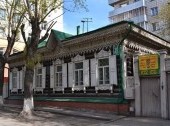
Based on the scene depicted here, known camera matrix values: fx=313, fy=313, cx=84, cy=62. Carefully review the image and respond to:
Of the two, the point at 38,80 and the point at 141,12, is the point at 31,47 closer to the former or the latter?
the point at 38,80

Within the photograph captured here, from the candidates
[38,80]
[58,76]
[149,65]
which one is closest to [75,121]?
[149,65]

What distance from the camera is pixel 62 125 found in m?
14.8

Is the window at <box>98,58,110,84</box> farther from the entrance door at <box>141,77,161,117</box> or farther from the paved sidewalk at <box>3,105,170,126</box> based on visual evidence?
the entrance door at <box>141,77,161,117</box>

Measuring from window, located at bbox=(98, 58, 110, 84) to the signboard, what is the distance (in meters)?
2.60

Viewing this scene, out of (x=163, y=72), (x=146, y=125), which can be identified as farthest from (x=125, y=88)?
(x=146, y=125)

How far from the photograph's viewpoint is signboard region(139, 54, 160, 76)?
15695mm

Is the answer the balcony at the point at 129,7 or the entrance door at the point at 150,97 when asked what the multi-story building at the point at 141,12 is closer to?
the balcony at the point at 129,7

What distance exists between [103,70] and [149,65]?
3471 millimetres

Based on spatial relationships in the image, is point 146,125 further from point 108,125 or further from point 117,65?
point 117,65

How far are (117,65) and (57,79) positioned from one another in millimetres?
6513

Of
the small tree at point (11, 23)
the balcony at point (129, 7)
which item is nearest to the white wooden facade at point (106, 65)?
the small tree at point (11, 23)

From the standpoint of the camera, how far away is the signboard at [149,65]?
618 inches

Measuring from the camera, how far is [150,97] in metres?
16.1

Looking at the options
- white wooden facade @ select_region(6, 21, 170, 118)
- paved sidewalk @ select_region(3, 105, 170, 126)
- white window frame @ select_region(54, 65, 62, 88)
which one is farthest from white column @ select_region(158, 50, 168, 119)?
white window frame @ select_region(54, 65, 62, 88)
